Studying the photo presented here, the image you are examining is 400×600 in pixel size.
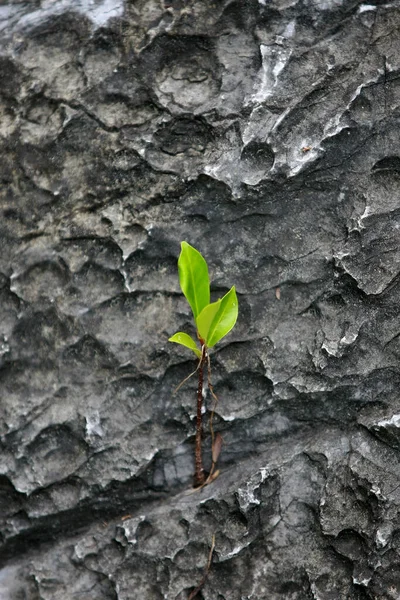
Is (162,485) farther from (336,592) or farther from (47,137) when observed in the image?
(47,137)

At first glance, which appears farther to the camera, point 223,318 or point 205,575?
point 205,575

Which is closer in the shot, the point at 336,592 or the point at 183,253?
the point at 183,253

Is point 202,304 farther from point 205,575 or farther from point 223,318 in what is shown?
point 205,575

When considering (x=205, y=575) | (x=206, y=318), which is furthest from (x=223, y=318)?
(x=205, y=575)

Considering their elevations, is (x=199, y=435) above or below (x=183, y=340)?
below

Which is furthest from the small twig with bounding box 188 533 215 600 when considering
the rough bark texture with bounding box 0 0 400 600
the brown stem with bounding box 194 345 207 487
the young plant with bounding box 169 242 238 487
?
the young plant with bounding box 169 242 238 487

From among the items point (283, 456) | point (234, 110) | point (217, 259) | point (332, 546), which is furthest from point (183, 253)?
point (332, 546)

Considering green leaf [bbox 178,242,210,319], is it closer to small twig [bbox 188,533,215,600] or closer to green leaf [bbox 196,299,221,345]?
green leaf [bbox 196,299,221,345]
